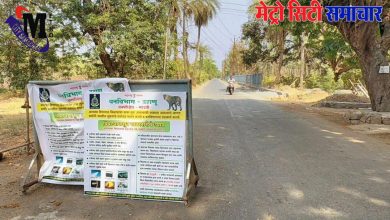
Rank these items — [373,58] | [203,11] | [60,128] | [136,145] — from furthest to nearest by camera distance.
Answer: [203,11] → [373,58] → [60,128] → [136,145]

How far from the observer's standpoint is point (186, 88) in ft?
13.2

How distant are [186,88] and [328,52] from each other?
985 cm

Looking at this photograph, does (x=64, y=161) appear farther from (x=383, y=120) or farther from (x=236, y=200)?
(x=383, y=120)

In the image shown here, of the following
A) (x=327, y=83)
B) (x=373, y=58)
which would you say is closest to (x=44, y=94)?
(x=373, y=58)

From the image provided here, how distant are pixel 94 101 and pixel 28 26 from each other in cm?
855

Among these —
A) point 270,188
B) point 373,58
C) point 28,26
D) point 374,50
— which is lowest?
point 270,188

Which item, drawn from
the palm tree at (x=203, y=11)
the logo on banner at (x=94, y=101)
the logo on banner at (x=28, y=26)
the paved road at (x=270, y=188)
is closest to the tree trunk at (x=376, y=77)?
the paved road at (x=270, y=188)

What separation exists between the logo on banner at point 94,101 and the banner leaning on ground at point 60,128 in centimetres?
18

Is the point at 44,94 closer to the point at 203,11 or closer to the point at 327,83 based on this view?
the point at 327,83

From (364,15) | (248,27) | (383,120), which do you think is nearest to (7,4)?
(364,15)

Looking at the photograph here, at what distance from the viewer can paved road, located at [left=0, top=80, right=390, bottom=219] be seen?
12.4 feet

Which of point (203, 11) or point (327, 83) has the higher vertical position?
point (203, 11)

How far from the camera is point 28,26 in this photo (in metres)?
11.2

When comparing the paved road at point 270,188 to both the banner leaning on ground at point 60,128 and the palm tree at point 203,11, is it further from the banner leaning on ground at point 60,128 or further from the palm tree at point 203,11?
the palm tree at point 203,11
